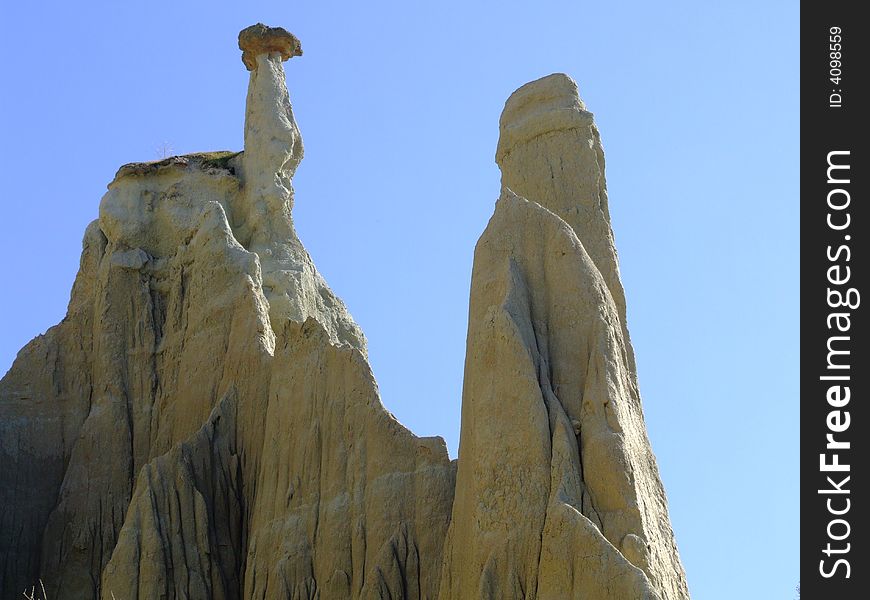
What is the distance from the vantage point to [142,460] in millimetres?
30859

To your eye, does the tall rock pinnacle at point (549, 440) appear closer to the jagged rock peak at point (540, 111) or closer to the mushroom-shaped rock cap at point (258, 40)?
the jagged rock peak at point (540, 111)

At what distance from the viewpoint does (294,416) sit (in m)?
28.3

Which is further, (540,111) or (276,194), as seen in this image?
(276,194)

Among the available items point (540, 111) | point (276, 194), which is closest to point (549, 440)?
point (540, 111)

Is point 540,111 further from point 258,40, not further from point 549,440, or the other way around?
point 258,40

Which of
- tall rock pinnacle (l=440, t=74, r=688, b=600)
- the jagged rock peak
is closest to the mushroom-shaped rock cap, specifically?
the jagged rock peak

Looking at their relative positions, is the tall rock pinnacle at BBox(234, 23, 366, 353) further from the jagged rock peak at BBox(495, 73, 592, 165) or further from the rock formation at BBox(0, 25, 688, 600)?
the jagged rock peak at BBox(495, 73, 592, 165)

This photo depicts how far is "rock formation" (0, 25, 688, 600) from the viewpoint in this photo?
76.0ft

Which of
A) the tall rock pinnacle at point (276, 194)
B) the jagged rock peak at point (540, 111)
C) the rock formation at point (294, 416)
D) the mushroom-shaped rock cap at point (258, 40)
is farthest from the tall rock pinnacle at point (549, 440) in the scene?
the mushroom-shaped rock cap at point (258, 40)

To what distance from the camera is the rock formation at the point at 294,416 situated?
23.2m

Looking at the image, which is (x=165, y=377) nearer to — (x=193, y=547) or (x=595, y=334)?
(x=193, y=547)
